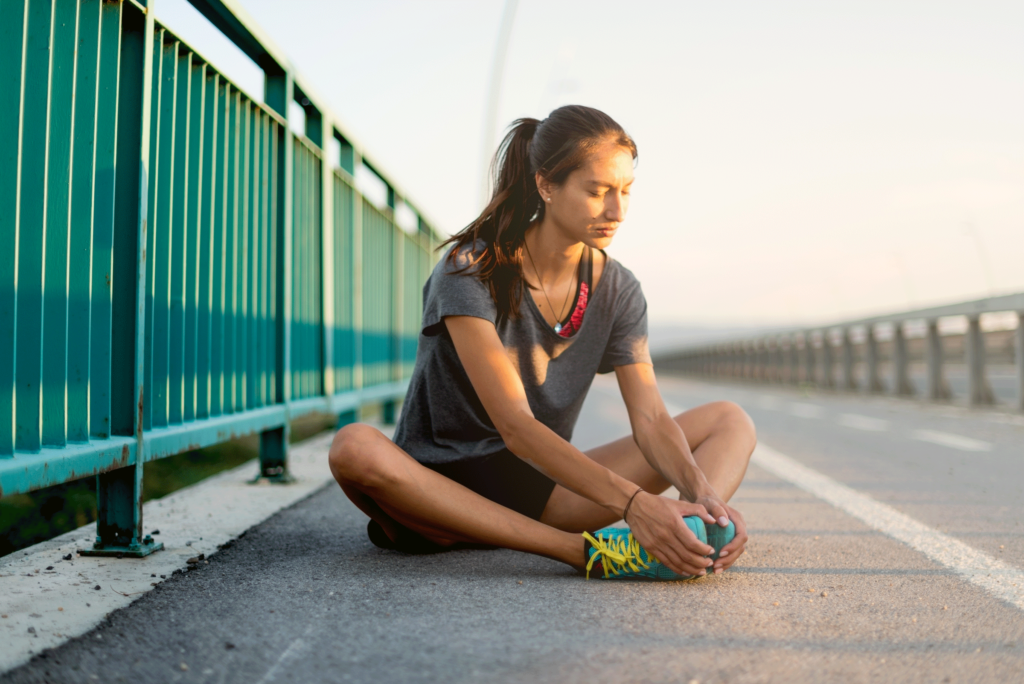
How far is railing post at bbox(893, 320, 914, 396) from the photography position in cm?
1230

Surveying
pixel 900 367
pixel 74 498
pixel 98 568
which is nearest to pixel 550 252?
pixel 98 568

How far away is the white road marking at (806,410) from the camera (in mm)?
9633

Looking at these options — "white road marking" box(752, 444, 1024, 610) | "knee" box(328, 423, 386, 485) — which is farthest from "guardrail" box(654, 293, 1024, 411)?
"knee" box(328, 423, 386, 485)

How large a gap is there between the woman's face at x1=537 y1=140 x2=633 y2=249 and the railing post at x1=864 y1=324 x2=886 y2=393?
38.7 ft

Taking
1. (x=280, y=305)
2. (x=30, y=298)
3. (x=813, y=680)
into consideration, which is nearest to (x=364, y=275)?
(x=280, y=305)

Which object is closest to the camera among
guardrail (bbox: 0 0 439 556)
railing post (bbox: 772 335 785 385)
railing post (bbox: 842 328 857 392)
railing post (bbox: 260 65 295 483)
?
guardrail (bbox: 0 0 439 556)

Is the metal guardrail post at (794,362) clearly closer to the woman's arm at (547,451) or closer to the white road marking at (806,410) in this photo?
the white road marking at (806,410)

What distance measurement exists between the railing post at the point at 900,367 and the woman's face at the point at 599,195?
1072cm

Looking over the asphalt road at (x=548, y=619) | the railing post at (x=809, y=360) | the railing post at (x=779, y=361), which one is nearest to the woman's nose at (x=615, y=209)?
the asphalt road at (x=548, y=619)

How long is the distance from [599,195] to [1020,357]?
780 cm

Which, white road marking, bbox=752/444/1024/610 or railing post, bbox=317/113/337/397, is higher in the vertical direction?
railing post, bbox=317/113/337/397

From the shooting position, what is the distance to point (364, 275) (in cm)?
671

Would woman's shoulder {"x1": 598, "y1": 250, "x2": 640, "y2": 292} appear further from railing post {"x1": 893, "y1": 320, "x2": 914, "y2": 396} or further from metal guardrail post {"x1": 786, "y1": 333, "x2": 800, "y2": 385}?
metal guardrail post {"x1": 786, "y1": 333, "x2": 800, "y2": 385}

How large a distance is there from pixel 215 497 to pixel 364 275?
3.00 m
